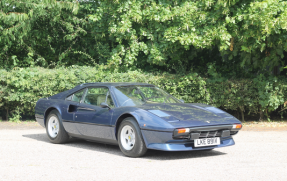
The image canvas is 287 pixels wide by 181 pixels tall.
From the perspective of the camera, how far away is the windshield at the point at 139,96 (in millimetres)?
6847

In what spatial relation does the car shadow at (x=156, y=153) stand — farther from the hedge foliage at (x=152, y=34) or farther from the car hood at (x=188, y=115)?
the hedge foliage at (x=152, y=34)

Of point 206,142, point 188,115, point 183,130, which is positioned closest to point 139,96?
point 188,115

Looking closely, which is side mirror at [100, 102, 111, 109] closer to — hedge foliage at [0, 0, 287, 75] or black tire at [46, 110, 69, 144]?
black tire at [46, 110, 69, 144]

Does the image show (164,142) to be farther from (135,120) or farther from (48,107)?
(48,107)

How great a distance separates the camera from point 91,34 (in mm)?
14773

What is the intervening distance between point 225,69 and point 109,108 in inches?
287

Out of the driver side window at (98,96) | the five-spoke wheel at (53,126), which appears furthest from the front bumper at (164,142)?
the five-spoke wheel at (53,126)

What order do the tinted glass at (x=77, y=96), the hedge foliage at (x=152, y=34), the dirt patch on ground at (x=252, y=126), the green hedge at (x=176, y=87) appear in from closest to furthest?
the tinted glass at (x=77, y=96), the hedge foliage at (x=152, y=34), the dirt patch on ground at (x=252, y=126), the green hedge at (x=176, y=87)

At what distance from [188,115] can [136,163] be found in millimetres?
1170

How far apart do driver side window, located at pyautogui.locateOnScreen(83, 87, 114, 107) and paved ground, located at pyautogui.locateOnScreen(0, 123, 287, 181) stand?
3.01 feet

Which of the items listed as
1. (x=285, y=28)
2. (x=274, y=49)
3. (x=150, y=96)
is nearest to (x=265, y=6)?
(x=285, y=28)

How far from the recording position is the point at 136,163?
19.1ft

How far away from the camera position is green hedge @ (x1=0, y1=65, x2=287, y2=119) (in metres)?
11.0

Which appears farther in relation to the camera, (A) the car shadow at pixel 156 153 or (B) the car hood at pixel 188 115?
(A) the car shadow at pixel 156 153
